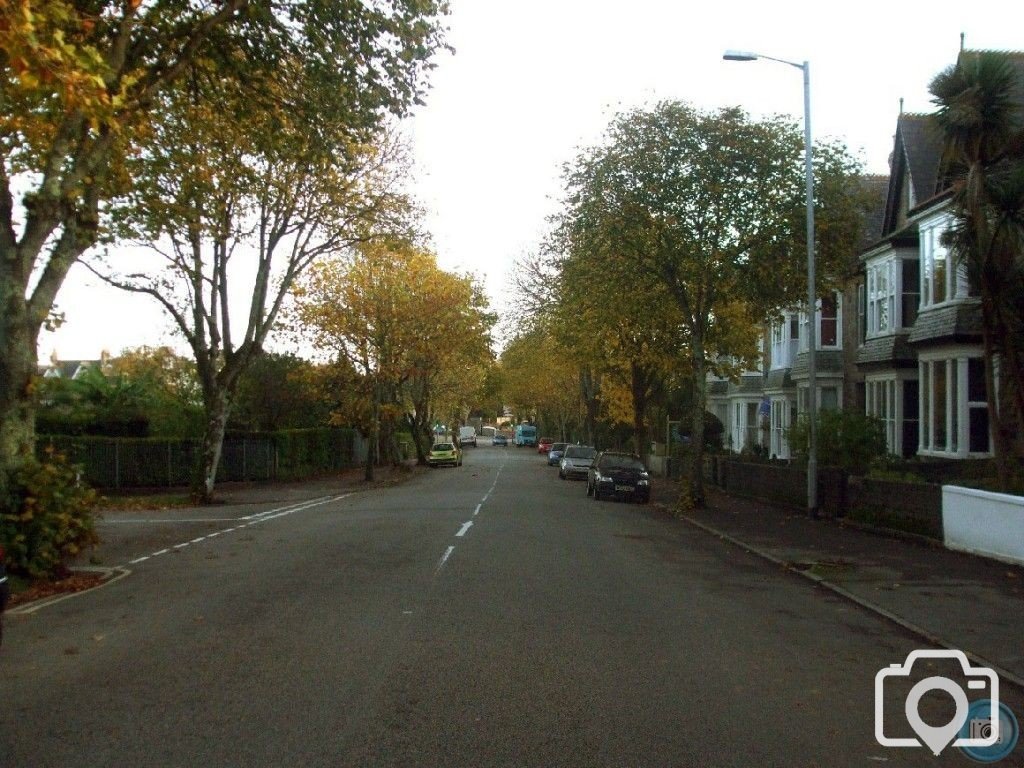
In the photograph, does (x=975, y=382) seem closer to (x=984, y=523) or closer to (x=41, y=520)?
(x=984, y=523)

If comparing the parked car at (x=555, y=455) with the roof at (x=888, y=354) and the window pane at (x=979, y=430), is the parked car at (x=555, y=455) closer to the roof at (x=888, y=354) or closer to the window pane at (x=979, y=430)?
the roof at (x=888, y=354)

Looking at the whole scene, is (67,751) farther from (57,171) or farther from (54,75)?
(57,171)

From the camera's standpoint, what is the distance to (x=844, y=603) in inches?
496

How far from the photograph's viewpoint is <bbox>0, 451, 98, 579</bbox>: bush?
12.9 meters

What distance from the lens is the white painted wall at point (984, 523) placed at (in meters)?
15.0

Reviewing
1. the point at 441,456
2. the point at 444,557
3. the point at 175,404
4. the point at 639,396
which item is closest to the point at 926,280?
the point at 444,557

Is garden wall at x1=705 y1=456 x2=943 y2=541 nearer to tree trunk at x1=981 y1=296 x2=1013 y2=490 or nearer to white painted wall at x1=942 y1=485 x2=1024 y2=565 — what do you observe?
white painted wall at x1=942 y1=485 x2=1024 y2=565

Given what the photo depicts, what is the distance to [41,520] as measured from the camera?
514 inches

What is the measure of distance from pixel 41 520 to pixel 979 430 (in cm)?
2069

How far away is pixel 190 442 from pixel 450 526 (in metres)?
19.1

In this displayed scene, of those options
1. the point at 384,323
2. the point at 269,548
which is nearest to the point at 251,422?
the point at 384,323

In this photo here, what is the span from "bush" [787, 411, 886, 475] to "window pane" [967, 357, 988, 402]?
218cm

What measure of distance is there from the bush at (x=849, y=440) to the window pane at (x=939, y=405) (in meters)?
1.70

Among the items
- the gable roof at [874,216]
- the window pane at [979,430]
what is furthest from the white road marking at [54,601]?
the gable roof at [874,216]
